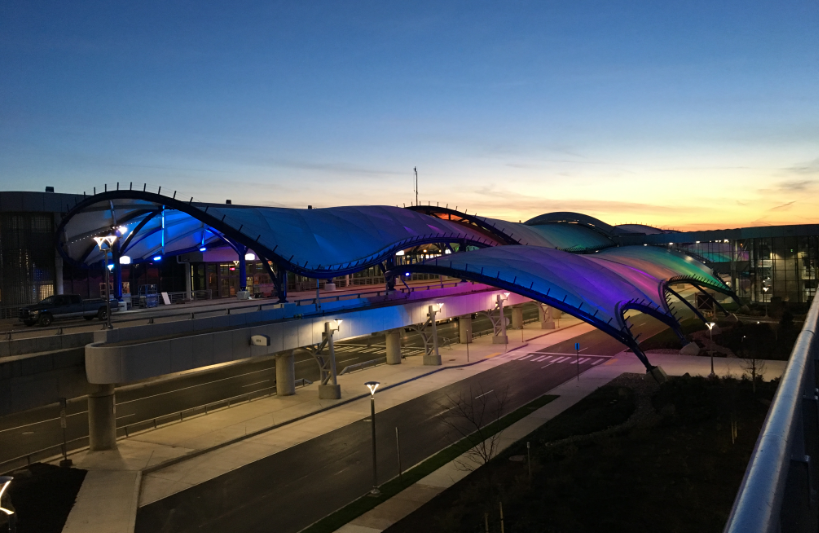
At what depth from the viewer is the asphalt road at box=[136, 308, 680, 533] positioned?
1920cm

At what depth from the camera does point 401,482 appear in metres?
21.9

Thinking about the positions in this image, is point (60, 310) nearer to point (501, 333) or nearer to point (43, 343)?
point (43, 343)

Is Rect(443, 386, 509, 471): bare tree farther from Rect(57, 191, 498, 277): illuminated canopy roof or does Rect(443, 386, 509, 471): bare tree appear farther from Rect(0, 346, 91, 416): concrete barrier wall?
Rect(0, 346, 91, 416): concrete barrier wall

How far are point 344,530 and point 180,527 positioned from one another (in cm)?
504

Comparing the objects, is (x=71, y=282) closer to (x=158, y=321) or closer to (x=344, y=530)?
(x=158, y=321)

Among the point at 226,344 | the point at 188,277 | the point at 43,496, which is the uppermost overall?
the point at 188,277

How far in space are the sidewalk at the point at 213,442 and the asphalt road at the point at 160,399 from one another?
8.19 ft

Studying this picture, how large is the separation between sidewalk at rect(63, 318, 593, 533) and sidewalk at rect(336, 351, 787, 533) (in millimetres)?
7226

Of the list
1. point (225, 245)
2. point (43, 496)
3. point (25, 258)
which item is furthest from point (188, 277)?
point (43, 496)

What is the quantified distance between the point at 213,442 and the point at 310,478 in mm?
6820

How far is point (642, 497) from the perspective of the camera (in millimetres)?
18094

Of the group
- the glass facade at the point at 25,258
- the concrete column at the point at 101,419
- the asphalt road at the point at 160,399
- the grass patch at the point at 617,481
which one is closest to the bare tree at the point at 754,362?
the grass patch at the point at 617,481

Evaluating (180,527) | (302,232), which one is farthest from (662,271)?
(180,527)

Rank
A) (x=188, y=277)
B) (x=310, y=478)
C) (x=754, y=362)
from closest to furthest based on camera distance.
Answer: (x=310, y=478) → (x=754, y=362) → (x=188, y=277)
